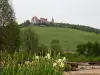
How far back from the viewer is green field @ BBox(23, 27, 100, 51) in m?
99.1

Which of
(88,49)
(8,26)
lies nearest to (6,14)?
(8,26)

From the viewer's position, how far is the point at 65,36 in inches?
4156

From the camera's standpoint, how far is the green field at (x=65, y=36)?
9914cm

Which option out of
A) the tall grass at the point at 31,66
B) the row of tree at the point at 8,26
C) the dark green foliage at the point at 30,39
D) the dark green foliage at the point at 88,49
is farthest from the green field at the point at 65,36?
the tall grass at the point at 31,66

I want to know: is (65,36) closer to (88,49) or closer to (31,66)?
(88,49)

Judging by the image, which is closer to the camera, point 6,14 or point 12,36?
point 12,36

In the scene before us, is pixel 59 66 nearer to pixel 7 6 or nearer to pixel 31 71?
pixel 31 71

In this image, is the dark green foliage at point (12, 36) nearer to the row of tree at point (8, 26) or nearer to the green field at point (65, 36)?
the row of tree at point (8, 26)

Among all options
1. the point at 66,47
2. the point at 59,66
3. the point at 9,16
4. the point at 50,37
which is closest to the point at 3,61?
the point at 59,66

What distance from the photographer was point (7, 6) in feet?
220

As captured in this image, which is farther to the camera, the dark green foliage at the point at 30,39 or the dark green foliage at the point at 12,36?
the dark green foliage at the point at 30,39

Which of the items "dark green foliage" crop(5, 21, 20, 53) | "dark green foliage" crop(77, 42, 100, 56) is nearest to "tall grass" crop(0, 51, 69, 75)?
"dark green foliage" crop(5, 21, 20, 53)

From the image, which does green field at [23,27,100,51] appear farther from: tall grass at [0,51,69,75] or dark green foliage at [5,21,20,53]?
tall grass at [0,51,69,75]

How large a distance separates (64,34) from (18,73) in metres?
98.4
